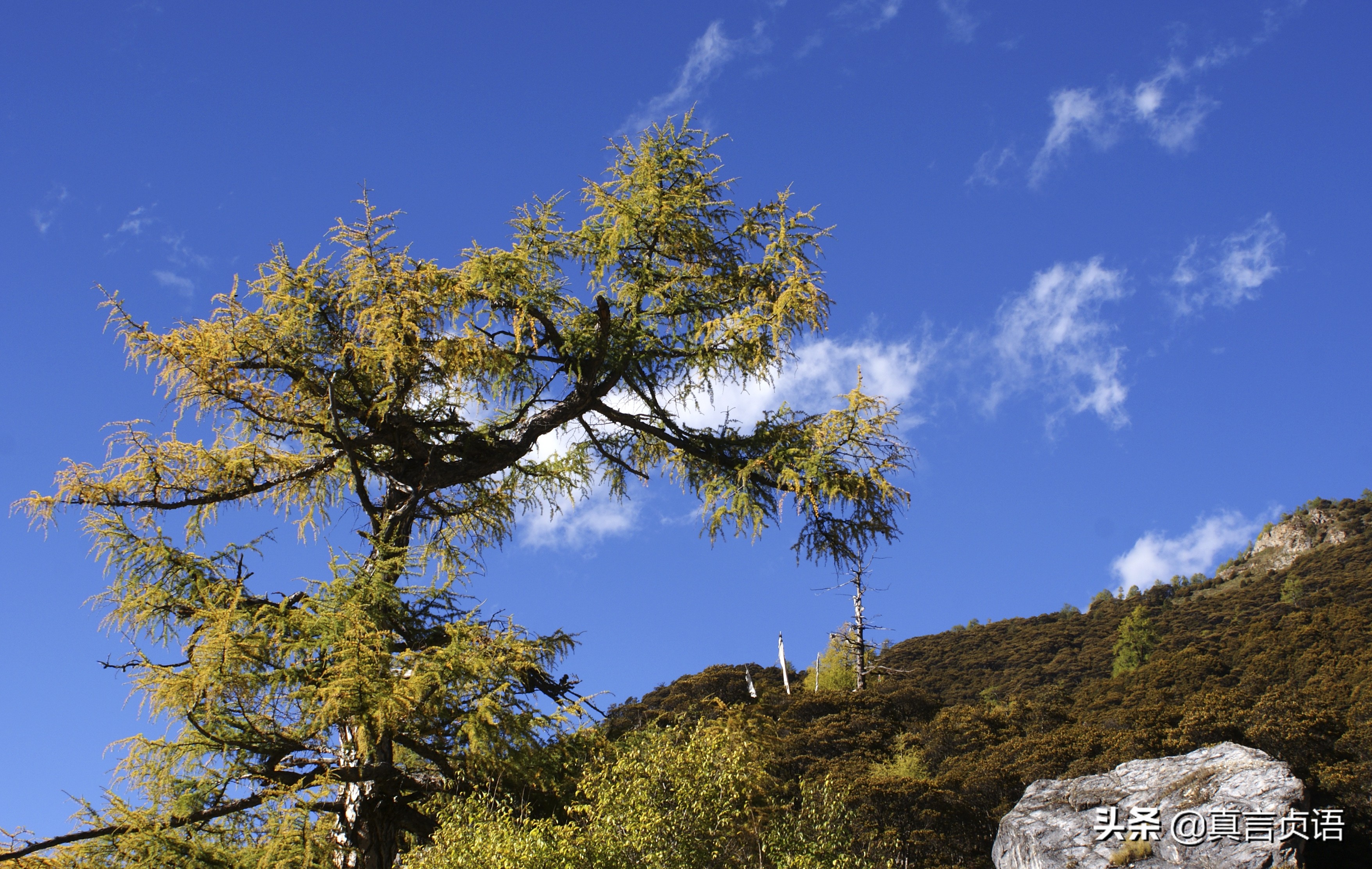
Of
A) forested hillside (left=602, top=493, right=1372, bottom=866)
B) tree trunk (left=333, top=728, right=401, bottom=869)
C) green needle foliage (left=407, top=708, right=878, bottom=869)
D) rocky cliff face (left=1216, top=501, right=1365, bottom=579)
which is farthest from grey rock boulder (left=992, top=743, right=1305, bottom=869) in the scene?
rocky cliff face (left=1216, top=501, right=1365, bottom=579)

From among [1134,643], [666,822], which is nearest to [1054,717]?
[1134,643]

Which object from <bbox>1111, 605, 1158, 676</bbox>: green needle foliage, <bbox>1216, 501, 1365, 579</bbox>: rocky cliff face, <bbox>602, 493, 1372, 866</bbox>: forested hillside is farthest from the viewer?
<bbox>1216, 501, 1365, 579</bbox>: rocky cliff face

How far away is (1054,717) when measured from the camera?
26438 mm

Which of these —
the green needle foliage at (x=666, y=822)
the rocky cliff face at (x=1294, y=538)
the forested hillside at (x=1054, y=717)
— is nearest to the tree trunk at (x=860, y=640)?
the forested hillside at (x=1054, y=717)

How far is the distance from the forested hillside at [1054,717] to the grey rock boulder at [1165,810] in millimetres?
1570

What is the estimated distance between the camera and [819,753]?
23766mm

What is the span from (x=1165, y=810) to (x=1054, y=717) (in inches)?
383

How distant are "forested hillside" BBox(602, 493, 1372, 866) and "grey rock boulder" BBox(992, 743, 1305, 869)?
61.8 inches

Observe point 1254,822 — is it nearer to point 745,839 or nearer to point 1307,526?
point 745,839

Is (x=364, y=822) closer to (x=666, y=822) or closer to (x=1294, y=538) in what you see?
(x=666, y=822)

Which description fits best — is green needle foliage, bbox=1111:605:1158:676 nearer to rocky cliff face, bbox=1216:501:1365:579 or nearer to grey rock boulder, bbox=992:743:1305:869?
grey rock boulder, bbox=992:743:1305:869

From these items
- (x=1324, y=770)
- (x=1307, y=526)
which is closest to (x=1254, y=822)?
(x=1324, y=770)

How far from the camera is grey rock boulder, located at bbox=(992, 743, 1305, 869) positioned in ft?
51.7

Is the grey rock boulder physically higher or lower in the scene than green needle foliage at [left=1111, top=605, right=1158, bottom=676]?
lower
